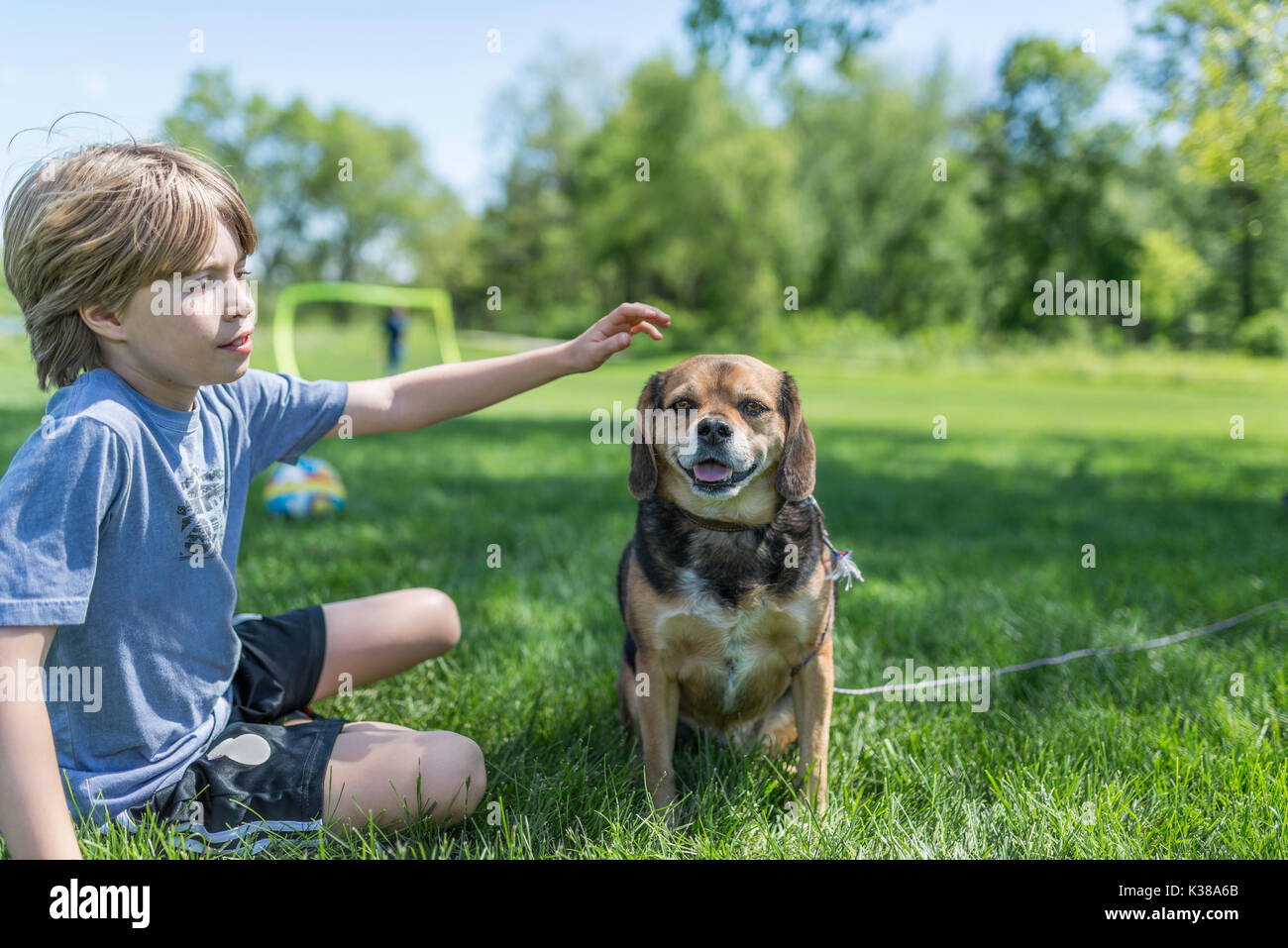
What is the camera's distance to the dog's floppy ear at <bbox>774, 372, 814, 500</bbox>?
2740 mm

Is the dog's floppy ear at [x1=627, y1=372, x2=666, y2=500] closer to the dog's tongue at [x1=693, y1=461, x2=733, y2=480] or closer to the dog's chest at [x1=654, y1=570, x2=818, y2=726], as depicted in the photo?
the dog's tongue at [x1=693, y1=461, x2=733, y2=480]

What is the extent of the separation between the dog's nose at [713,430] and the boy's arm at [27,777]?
71.1 inches

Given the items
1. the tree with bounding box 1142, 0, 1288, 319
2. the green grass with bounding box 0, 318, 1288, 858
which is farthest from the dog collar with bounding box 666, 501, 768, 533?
the tree with bounding box 1142, 0, 1288, 319

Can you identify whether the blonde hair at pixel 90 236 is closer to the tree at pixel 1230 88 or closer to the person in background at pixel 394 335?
the tree at pixel 1230 88

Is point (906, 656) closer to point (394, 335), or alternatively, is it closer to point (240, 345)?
point (240, 345)

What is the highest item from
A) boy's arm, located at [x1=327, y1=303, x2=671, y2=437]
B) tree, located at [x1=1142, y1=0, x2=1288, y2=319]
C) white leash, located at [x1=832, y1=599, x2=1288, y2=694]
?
tree, located at [x1=1142, y1=0, x2=1288, y2=319]

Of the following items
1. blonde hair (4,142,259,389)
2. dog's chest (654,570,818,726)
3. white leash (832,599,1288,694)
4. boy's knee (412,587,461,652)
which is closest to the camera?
blonde hair (4,142,259,389)

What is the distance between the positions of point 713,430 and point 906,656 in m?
1.83

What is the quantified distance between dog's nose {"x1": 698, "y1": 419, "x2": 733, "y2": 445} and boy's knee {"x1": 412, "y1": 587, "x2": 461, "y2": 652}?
3.94ft

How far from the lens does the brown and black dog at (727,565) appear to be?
8.86 ft

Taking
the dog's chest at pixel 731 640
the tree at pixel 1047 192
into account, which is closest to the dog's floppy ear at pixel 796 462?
the dog's chest at pixel 731 640

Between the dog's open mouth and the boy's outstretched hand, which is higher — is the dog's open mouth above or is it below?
below

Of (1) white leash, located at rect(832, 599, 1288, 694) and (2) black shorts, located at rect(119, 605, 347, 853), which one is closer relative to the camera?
(2) black shorts, located at rect(119, 605, 347, 853)
